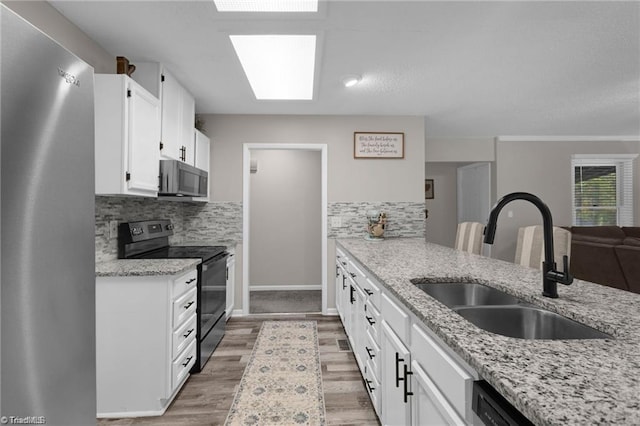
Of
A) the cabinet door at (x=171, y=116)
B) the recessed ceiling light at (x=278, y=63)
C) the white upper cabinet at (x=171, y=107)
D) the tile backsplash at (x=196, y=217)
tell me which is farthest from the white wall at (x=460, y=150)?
the cabinet door at (x=171, y=116)

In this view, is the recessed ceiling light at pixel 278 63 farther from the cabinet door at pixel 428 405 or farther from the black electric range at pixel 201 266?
the cabinet door at pixel 428 405

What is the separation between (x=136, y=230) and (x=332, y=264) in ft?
7.09

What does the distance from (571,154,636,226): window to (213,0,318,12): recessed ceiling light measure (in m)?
5.75

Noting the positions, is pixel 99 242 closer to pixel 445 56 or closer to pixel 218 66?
pixel 218 66

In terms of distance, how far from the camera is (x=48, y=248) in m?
0.84

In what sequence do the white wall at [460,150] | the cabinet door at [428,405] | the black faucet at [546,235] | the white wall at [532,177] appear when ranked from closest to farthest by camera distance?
the cabinet door at [428,405], the black faucet at [546,235], the white wall at [532,177], the white wall at [460,150]

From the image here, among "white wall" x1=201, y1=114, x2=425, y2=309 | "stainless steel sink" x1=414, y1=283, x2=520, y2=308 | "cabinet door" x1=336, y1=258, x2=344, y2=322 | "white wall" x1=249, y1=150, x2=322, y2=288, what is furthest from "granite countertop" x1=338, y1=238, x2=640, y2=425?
"white wall" x1=249, y1=150, x2=322, y2=288

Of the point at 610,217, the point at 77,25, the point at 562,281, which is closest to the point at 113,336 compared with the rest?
the point at 77,25

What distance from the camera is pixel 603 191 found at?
556cm

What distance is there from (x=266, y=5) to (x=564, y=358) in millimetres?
2034

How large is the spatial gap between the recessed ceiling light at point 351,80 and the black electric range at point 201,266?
75.1 inches

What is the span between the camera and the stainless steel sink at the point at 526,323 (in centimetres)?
99

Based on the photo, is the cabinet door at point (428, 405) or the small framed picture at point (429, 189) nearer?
the cabinet door at point (428, 405)

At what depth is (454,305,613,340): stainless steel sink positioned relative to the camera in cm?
99
